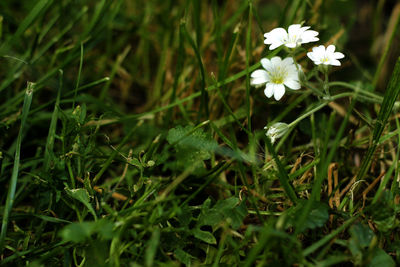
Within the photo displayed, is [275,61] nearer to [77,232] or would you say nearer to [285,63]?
[285,63]

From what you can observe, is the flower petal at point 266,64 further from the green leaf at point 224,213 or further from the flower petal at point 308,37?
the green leaf at point 224,213

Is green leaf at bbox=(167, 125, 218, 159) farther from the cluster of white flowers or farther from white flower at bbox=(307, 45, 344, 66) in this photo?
white flower at bbox=(307, 45, 344, 66)

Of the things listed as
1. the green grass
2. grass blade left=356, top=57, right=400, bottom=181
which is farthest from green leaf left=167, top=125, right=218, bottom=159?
grass blade left=356, top=57, right=400, bottom=181

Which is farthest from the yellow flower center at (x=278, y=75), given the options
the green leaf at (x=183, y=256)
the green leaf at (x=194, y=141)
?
the green leaf at (x=183, y=256)

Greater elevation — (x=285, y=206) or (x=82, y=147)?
(x=82, y=147)

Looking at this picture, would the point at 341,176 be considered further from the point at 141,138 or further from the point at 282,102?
the point at 141,138

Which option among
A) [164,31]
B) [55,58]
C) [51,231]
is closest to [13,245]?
[51,231]
